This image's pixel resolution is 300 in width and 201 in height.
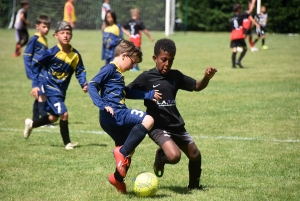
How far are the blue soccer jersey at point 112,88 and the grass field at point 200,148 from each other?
95cm

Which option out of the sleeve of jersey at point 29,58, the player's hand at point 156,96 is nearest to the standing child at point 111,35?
the sleeve of jersey at point 29,58

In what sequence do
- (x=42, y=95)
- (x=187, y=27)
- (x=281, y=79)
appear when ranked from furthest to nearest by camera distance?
(x=187, y=27)
(x=281, y=79)
(x=42, y=95)

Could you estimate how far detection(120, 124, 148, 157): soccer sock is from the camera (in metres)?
5.49

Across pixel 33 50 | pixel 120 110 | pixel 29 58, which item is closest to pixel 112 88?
pixel 120 110

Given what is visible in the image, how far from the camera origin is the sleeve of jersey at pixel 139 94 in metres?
5.68

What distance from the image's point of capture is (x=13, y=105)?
1224 centimetres

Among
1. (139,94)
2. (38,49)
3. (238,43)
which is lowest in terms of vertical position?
(238,43)

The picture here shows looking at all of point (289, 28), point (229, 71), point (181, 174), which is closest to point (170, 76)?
point (181, 174)

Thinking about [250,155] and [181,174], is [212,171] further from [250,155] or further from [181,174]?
[250,155]

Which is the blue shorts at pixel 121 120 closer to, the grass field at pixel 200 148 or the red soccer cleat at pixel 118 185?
the red soccer cleat at pixel 118 185

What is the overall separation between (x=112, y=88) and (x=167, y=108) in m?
0.61

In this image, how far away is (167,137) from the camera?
5660 millimetres

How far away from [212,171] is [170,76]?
147 centimetres

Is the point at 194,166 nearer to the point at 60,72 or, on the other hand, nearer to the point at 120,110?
the point at 120,110
